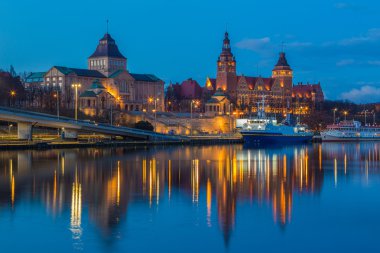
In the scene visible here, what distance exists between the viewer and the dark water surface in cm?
1759

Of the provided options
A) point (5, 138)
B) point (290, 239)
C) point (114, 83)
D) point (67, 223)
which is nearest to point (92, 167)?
point (67, 223)

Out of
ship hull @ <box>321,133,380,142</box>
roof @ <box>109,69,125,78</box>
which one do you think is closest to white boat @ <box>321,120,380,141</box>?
ship hull @ <box>321,133,380,142</box>

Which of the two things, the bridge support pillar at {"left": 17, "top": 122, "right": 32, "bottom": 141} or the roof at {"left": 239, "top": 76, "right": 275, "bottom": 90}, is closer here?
the bridge support pillar at {"left": 17, "top": 122, "right": 32, "bottom": 141}

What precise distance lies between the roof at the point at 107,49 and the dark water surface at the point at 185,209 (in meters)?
73.3

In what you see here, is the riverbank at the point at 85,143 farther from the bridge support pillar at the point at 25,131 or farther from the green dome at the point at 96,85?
the green dome at the point at 96,85

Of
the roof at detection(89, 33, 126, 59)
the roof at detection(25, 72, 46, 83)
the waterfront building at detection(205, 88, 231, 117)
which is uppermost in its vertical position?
the roof at detection(89, 33, 126, 59)

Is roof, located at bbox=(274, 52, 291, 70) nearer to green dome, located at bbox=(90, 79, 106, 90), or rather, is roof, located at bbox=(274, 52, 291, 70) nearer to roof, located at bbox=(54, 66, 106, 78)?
roof, located at bbox=(54, 66, 106, 78)

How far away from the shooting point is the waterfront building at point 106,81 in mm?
95350

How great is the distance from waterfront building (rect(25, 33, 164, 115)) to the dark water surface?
5862 cm

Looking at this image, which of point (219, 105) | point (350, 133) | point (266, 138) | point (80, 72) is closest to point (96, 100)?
point (80, 72)

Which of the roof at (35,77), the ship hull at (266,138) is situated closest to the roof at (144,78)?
the roof at (35,77)

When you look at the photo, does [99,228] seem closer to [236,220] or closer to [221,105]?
[236,220]

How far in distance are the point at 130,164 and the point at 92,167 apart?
128 inches

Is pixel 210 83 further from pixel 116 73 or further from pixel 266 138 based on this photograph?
pixel 266 138
